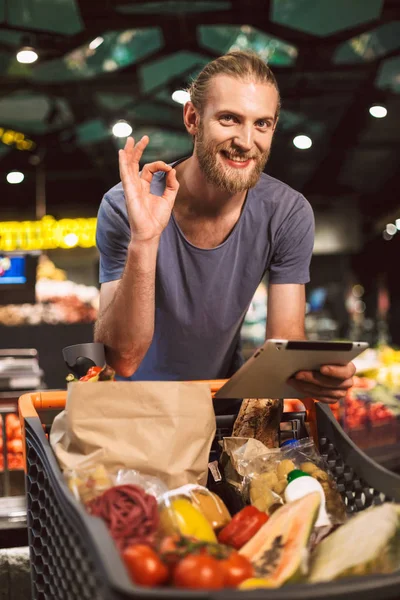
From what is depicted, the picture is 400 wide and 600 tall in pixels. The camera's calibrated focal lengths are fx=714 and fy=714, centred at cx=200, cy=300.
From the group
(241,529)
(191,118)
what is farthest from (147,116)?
(241,529)

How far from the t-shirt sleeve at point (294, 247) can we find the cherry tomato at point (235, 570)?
1241 millimetres

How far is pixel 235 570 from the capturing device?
0.77 m

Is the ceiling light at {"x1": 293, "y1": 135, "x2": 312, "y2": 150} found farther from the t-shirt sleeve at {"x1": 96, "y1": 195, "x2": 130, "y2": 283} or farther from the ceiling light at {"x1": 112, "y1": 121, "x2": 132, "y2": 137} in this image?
the t-shirt sleeve at {"x1": 96, "y1": 195, "x2": 130, "y2": 283}

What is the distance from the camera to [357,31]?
253 inches

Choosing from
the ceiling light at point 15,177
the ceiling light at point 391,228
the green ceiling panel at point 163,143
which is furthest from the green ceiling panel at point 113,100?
the ceiling light at point 391,228

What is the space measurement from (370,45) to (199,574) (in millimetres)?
7215

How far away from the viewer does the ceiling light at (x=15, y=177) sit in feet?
40.2

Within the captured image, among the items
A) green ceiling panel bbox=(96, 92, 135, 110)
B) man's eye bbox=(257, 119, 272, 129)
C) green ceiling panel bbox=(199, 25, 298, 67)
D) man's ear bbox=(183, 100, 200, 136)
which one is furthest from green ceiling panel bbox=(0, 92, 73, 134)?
man's eye bbox=(257, 119, 272, 129)

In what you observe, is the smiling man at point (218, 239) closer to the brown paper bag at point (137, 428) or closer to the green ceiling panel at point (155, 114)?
the brown paper bag at point (137, 428)

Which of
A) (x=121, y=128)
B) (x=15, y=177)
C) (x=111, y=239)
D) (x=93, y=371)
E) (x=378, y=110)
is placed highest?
(x=15, y=177)

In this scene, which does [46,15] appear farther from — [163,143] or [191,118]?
[191,118]

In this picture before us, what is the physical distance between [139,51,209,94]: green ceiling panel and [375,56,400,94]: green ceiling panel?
1.94 metres

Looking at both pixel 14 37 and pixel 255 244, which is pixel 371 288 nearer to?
pixel 14 37

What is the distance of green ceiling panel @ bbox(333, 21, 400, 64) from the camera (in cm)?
665
